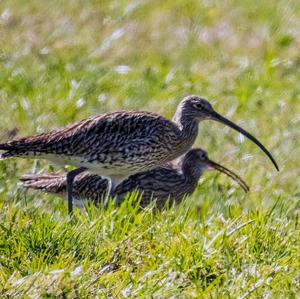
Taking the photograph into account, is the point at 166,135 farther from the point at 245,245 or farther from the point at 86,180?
the point at 245,245

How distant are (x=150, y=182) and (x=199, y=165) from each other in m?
0.69

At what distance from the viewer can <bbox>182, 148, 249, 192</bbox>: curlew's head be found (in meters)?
10.1

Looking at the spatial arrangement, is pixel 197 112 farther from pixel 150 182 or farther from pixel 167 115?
pixel 167 115

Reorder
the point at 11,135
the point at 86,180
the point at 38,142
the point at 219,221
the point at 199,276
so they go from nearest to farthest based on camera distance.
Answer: the point at 199,276
the point at 219,221
the point at 38,142
the point at 86,180
the point at 11,135

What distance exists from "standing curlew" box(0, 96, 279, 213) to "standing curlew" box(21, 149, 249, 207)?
0.27 m

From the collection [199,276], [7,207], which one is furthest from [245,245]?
[7,207]

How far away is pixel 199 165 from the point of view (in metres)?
10.3

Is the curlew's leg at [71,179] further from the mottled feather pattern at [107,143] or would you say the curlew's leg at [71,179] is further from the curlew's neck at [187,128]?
the curlew's neck at [187,128]

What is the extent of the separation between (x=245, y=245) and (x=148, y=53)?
6.60 m

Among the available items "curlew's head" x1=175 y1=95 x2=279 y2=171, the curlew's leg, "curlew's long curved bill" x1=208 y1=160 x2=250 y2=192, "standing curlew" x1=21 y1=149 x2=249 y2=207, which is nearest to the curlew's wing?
the curlew's leg

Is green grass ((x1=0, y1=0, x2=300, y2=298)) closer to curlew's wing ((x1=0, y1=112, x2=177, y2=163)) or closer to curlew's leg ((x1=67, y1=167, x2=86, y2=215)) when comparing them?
curlew's leg ((x1=67, y1=167, x2=86, y2=215))

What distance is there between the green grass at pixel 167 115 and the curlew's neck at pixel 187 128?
0.48 m

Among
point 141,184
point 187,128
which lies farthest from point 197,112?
point 141,184

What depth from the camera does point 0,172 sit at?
9531 mm
